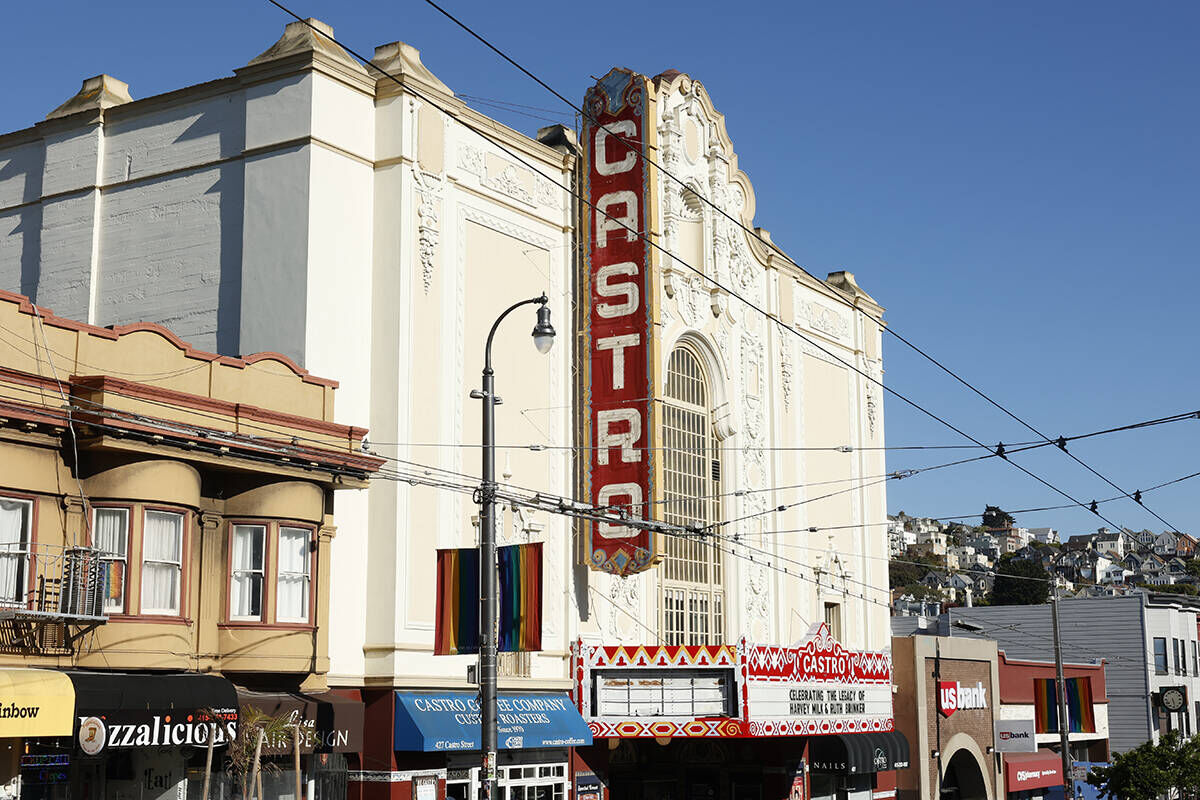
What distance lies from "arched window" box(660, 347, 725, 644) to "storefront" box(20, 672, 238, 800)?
14105 mm

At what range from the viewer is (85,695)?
19.9m

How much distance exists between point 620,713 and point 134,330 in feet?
46.2

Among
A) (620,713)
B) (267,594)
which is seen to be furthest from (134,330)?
(620,713)

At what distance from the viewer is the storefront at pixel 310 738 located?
2261cm

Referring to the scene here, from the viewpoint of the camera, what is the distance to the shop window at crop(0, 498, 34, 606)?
66.2ft

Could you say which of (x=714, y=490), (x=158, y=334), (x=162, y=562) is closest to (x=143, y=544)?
(x=162, y=562)

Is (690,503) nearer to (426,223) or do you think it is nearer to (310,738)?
(426,223)

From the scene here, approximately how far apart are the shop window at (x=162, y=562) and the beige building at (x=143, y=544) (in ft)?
0.08

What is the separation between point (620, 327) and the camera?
103 ft

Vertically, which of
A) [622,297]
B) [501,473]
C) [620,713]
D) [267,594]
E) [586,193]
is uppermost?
[586,193]

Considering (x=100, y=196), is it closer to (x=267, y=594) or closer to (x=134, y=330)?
(x=134, y=330)

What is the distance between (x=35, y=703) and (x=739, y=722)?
1701cm

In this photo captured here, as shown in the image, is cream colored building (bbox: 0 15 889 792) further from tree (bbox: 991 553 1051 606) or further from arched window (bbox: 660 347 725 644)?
tree (bbox: 991 553 1051 606)

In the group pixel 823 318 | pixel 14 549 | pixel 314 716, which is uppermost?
pixel 823 318
